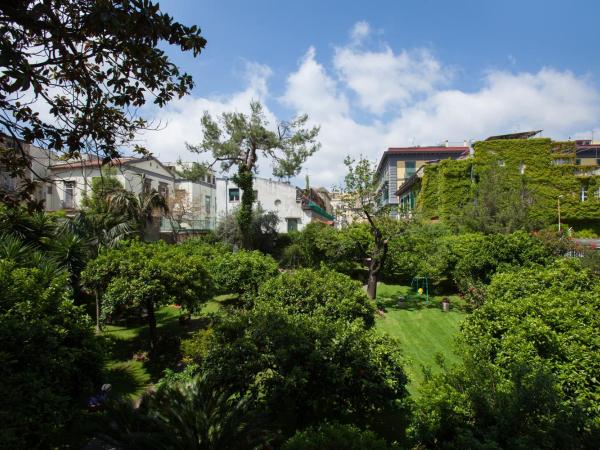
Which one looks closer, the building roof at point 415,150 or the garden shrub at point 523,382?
the garden shrub at point 523,382

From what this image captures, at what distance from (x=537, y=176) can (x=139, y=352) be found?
114ft

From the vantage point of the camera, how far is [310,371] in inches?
219

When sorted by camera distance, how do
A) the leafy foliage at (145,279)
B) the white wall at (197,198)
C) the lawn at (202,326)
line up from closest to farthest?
the lawn at (202,326)
the leafy foliage at (145,279)
the white wall at (197,198)

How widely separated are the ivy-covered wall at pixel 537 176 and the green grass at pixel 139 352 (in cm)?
2418

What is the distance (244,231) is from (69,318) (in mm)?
19670

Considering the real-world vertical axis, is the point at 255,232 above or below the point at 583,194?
below

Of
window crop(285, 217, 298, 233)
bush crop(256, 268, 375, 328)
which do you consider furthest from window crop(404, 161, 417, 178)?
bush crop(256, 268, 375, 328)

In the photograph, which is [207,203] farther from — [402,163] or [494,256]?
[494,256]

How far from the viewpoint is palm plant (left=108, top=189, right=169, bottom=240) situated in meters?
19.7

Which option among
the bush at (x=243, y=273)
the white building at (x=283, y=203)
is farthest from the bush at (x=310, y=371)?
the white building at (x=283, y=203)

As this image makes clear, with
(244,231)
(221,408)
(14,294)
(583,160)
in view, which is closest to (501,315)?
(221,408)

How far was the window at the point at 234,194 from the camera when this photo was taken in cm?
3372


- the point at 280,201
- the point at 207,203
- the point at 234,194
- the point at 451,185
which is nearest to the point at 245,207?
the point at 280,201

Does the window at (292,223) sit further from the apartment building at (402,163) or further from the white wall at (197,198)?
the apartment building at (402,163)
